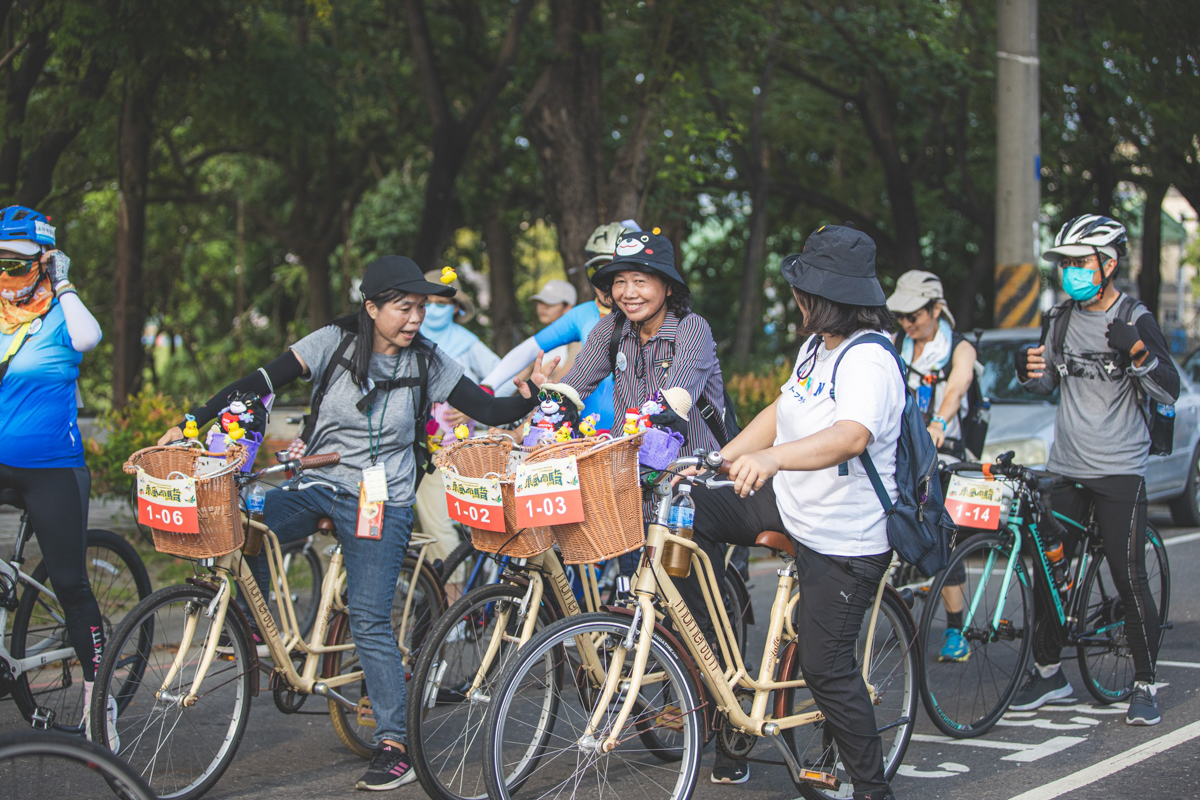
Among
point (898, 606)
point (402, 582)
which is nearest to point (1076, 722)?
point (898, 606)

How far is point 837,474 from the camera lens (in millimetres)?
3514

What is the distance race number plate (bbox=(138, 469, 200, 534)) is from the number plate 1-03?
2.95m

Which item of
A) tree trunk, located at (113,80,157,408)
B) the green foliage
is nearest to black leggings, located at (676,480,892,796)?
the green foliage

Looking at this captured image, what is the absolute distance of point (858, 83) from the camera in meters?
16.7

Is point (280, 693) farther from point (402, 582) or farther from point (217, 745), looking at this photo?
point (402, 582)

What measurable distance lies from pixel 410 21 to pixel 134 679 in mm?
10208

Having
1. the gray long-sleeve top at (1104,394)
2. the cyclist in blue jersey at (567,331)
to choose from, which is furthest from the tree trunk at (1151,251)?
the cyclist in blue jersey at (567,331)

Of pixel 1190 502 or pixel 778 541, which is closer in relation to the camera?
pixel 778 541

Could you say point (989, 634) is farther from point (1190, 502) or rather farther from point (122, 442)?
point (1190, 502)

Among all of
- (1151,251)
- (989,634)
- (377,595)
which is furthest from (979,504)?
(1151,251)

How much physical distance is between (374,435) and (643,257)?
1.20m

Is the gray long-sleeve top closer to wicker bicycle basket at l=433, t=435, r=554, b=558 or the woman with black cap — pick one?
the woman with black cap

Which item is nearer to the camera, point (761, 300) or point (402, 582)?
point (402, 582)

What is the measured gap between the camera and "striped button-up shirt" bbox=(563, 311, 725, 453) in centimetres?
427
